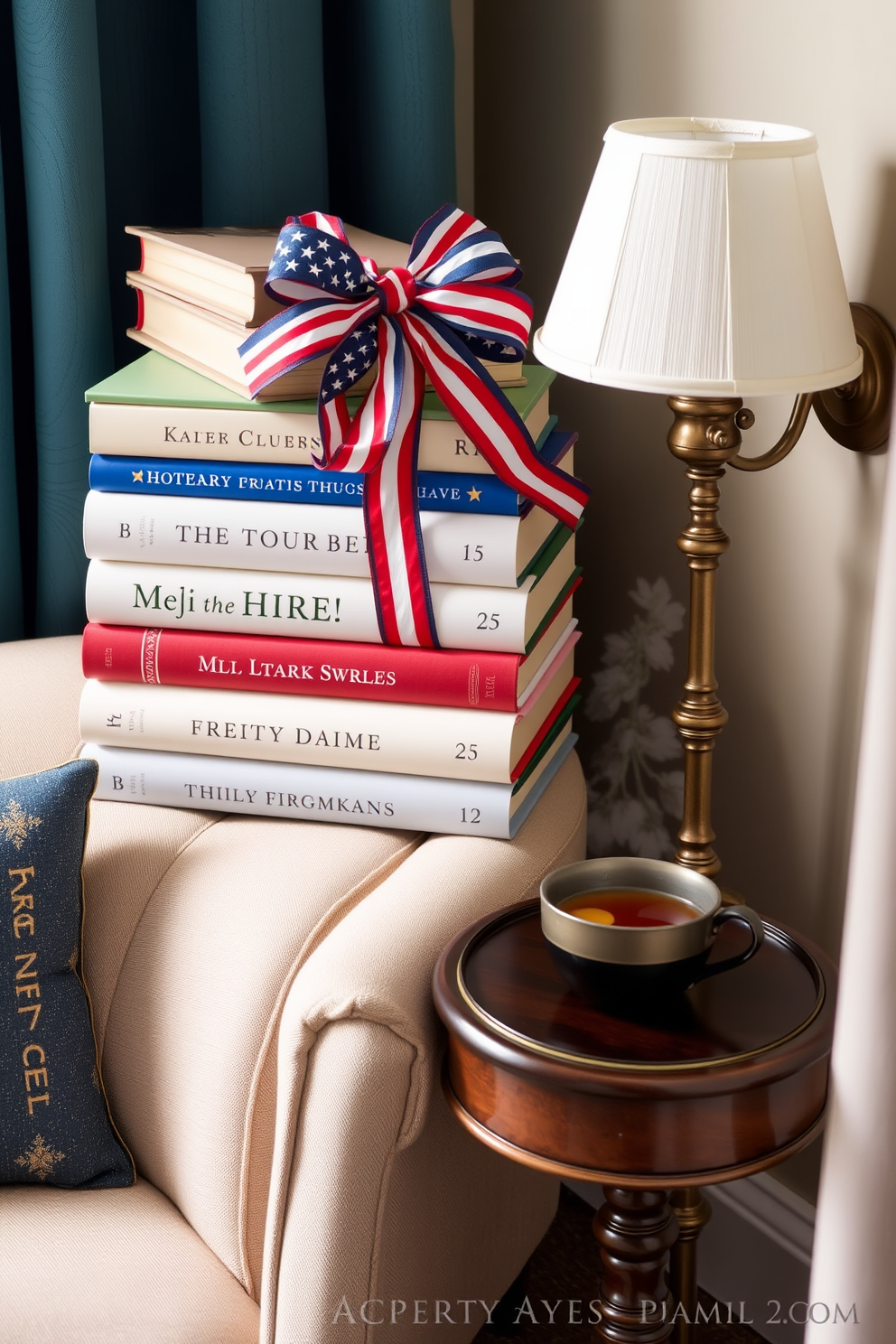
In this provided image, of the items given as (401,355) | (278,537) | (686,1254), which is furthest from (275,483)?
(686,1254)

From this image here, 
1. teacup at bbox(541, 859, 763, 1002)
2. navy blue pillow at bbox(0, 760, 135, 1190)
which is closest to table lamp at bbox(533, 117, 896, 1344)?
teacup at bbox(541, 859, 763, 1002)

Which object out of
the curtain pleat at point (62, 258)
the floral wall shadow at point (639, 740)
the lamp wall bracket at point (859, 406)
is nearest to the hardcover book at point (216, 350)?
the curtain pleat at point (62, 258)

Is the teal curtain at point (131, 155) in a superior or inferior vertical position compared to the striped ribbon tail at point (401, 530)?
superior

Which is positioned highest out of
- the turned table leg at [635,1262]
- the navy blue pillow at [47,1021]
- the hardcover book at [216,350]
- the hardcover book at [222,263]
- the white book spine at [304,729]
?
the hardcover book at [222,263]

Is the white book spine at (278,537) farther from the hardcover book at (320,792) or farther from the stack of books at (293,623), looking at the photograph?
the hardcover book at (320,792)

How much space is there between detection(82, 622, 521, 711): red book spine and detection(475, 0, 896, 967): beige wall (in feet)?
1.06

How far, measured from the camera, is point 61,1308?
3.08 feet

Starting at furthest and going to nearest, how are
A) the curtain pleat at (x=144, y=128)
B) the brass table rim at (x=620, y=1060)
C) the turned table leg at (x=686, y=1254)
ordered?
1. the curtain pleat at (x=144, y=128)
2. the turned table leg at (x=686, y=1254)
3. the brass table rim at (x=620, y=1060)

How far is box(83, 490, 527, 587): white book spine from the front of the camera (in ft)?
3.50

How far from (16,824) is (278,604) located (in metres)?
0.28

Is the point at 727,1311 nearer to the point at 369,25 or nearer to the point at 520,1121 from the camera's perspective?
the point at 520,1121

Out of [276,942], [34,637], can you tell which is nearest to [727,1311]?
[276,942]

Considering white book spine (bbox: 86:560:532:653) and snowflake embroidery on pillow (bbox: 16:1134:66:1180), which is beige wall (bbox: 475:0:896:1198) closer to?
white book spine (bbox: 86:560:532:653)

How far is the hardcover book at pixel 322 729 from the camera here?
1.10 m
